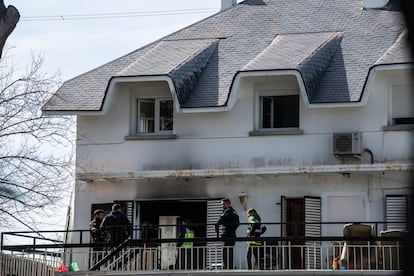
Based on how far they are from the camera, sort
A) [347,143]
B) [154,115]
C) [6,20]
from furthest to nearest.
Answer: [154,115] < [347,143] < [6,20]

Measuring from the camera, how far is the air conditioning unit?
29250 mm

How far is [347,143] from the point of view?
2933cm

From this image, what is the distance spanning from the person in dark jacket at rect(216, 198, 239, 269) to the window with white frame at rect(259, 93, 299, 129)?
4.50 metres

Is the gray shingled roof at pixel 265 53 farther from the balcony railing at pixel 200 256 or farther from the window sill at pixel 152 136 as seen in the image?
the balcony railing at pixel 200 256

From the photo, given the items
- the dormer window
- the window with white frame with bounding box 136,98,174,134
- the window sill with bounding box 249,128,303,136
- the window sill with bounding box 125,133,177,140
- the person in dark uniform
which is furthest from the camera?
the window with white frame with bounding box 136,98,174,134

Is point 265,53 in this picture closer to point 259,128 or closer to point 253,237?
point 259,128

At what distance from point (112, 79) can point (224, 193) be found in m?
4.16

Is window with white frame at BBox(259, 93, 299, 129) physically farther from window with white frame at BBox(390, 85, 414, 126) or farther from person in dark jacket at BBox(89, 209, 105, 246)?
person in dark jacket at BBox(89, 209, 105, 246)

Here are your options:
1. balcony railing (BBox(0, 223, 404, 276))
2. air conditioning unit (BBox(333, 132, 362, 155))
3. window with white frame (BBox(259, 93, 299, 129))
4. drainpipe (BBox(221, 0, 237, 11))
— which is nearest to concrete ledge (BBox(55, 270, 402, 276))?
balcony railing (BBox(0, 223, 404, 276))


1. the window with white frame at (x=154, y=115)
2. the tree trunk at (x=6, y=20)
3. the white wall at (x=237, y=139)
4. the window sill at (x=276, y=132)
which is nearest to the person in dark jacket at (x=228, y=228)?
the white wall at (x=237, y=139)

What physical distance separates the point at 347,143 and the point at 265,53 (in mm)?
3550

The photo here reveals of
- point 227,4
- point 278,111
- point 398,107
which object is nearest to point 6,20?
point 278,111

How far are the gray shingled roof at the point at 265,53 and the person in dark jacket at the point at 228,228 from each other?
446cm

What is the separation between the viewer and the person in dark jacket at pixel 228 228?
1042 inches
